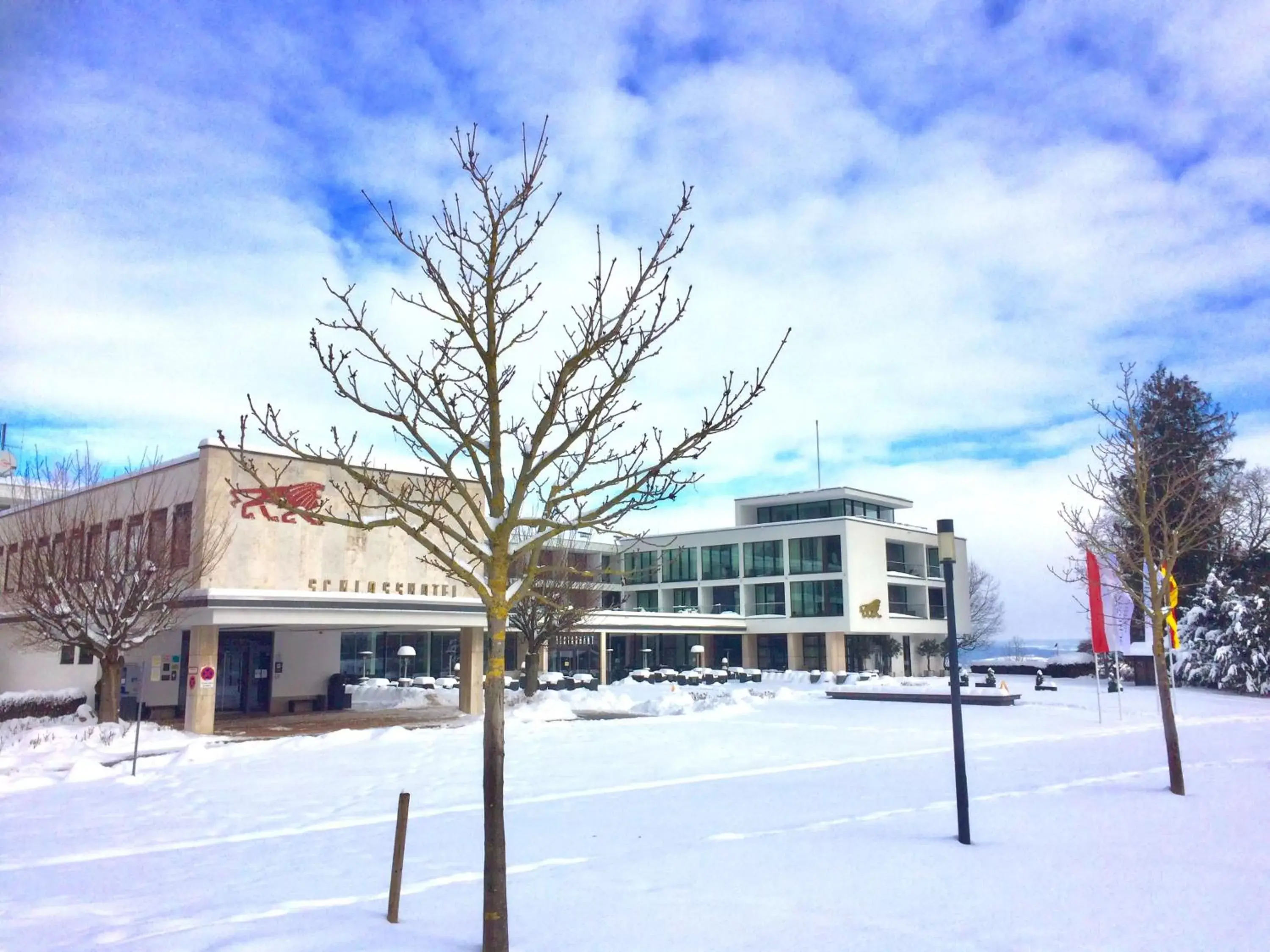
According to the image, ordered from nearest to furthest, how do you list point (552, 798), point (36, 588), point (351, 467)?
point (351, 467) → point (552, 798) → point (36, 588)

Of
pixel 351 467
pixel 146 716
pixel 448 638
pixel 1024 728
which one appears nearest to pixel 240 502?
pixel 146 716

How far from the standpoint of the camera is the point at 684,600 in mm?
68812

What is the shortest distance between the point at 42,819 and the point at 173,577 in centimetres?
1126

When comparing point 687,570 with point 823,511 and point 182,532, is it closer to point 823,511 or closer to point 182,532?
point 823,511

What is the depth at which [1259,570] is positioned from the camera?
47469 millimetres

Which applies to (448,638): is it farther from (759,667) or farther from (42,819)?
(42,819)

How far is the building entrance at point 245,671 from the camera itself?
104 feet

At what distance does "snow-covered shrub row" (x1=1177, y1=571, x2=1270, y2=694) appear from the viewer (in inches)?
1743

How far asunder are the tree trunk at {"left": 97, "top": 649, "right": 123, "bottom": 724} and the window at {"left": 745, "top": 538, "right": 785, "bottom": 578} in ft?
150

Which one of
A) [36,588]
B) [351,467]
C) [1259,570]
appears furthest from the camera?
[1259,570]

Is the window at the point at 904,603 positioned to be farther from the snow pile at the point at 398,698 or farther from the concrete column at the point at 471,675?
the concrete column at the point at 471,675

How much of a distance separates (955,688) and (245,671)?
27124mm

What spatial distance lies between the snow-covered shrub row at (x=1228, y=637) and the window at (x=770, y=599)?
22.7 metres

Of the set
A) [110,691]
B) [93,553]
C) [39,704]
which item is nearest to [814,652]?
[39,704]
